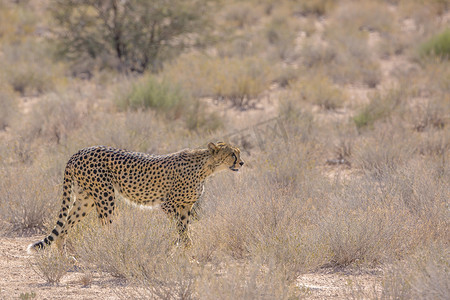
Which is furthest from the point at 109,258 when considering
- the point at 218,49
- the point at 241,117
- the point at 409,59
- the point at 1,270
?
the point at 409,59

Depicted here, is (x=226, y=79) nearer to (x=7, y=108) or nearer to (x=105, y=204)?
(x=7, y=108)

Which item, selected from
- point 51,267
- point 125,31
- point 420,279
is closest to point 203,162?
point 51,267

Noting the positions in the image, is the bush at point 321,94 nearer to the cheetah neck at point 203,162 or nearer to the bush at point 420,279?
the cheetah neck at point 203,162

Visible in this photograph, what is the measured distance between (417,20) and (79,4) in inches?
543

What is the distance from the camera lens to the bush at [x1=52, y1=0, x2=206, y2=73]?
55.3 feet

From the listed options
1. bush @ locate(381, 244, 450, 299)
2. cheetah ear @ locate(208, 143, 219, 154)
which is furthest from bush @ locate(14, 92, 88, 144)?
bush @ locate(381, 244, 450, 299)

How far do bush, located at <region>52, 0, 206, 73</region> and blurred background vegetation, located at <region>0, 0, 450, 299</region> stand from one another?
42mm

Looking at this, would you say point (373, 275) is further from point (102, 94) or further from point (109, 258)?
point (102, 94)

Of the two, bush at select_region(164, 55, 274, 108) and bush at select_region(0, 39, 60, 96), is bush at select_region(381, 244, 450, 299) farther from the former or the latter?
bush at select_region(0, 39, 60, 96)

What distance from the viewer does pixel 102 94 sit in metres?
14.5

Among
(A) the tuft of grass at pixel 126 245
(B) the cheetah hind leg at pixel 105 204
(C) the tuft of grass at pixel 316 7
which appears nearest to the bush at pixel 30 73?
(B) the cheetah hind leg at pixel 105 204

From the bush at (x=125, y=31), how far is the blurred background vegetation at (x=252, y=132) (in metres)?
0.04

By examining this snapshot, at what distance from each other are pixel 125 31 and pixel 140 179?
11.2 m

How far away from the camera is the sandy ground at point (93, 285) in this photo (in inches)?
212
